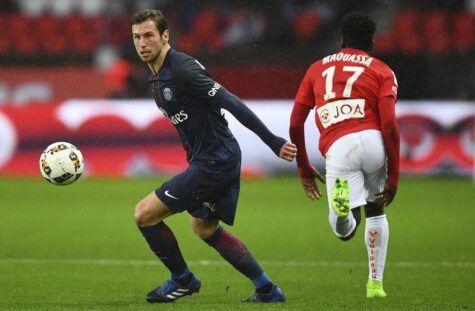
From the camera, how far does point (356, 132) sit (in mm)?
6844

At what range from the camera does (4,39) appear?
2288cm

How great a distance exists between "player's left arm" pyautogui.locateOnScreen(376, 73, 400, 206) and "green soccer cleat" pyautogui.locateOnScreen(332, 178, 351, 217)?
295mm

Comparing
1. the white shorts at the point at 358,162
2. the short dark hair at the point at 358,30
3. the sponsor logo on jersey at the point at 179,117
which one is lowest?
the white shorts at the point at 358,162

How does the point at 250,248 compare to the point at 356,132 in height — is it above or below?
below

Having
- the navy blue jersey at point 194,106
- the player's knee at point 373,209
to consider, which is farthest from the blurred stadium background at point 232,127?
the navy blue jersey at point 194,106

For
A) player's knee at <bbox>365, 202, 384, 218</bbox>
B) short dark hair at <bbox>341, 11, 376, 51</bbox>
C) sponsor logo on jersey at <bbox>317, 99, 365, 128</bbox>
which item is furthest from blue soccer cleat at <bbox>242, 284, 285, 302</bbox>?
short dark hair at <bbox>341, 11, 376, 51</bbox>

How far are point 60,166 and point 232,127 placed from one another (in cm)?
1007

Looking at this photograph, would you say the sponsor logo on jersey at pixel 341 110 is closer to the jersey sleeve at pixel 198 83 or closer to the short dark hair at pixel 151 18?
the jersey sleeve at pixel 198 83

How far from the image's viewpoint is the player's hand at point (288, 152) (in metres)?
6.33

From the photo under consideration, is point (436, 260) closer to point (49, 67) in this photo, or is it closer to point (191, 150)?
point (191, 150)

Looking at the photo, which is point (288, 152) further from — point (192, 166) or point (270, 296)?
point (270, 296)

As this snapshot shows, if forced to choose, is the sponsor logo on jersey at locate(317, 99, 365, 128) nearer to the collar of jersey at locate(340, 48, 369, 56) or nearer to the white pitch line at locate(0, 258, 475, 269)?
the collar of jersey at locate(340, 48, 369, 56)

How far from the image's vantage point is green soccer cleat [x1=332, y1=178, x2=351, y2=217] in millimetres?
6605

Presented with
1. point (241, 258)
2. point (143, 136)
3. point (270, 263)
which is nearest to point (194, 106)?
point (241, 258)
